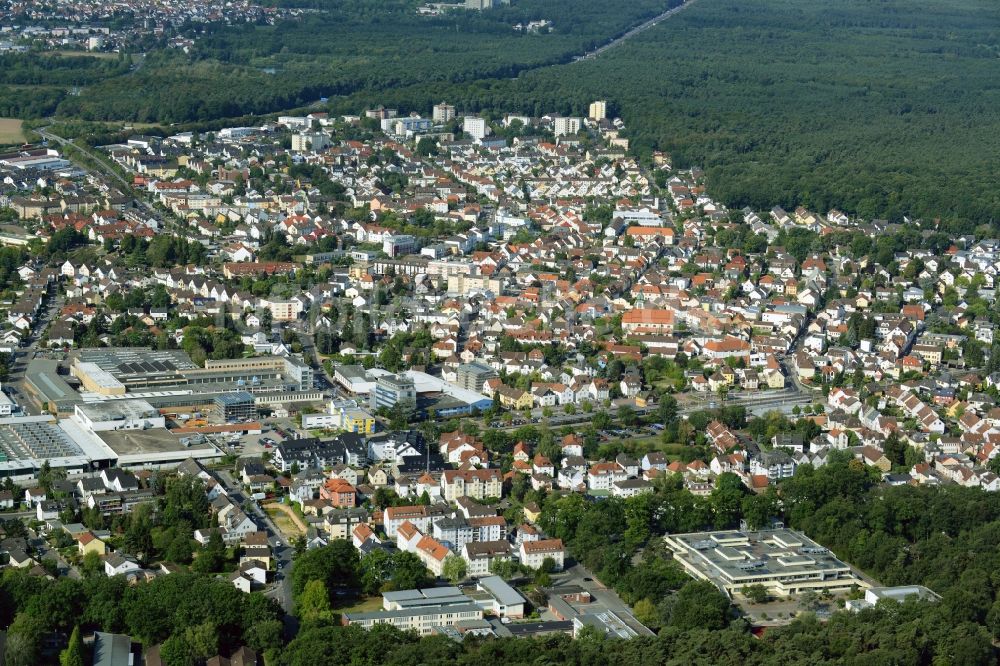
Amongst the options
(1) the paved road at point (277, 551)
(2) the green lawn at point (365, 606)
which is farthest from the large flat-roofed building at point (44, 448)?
(2) the green lawn at point (365, 606)

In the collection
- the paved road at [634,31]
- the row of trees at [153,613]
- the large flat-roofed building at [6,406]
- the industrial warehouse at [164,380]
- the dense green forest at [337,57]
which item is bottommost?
the paved road at [634,31]

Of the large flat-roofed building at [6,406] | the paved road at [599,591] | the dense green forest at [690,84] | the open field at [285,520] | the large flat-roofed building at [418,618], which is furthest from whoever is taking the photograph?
the dense green forest at [690,84]

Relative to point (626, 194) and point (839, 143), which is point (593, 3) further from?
point (626, 194)

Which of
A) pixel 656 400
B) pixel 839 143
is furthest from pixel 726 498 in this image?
pixel 839 143

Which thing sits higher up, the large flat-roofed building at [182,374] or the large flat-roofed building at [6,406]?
the large flat-roofed building at [6,406]

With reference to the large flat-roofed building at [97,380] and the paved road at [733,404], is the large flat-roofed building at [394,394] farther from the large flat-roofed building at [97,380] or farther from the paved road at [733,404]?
the large flat-roofed building at [97,380]

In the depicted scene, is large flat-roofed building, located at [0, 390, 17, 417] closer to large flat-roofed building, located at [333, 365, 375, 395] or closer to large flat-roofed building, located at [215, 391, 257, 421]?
large flat-roofed building, located at [215, 391, 257, 421]
